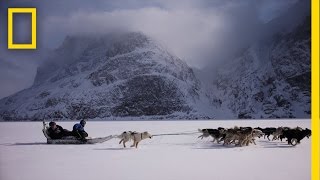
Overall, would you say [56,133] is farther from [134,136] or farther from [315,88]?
[315,88]

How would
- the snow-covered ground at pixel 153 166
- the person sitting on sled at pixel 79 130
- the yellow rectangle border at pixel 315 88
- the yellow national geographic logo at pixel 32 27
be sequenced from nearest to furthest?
the yellow rectangle border at pixel 315 88, the yellow national geographic logo at pixel 32 27, the snow-covered ground at pixel 153 166, the person sitting on sled at pixel 79 130

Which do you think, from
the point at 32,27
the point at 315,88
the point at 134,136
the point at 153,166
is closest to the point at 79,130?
the point at 134,136

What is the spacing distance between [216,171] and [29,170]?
4.50 metres

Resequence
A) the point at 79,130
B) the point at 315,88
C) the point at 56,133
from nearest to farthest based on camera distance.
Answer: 1. the point at 315,88
2. the point at 79,130
3. the point at 56,133

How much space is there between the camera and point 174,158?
12.4 m

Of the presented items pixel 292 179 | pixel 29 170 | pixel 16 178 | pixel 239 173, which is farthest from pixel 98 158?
pixel 292 179

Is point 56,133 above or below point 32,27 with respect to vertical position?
below

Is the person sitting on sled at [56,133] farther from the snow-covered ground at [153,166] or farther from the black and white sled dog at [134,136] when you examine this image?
the snow-covered ground at [153,166]

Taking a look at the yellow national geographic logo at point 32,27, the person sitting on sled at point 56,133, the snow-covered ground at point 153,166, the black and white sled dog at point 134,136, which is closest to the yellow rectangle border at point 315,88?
the yellow national geographic logo at point 32,27

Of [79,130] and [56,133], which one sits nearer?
[79,130]

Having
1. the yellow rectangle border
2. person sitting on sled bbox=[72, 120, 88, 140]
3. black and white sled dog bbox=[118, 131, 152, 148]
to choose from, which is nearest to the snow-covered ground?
black and white sled dog bbox=[118, 131, 152, 148]

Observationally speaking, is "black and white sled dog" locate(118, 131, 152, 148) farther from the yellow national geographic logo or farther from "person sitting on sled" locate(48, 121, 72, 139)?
the yellow national geographic logo

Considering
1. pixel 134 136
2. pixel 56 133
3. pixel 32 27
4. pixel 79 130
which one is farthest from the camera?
pixel 56 133

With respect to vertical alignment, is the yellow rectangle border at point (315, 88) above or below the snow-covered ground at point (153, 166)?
above
